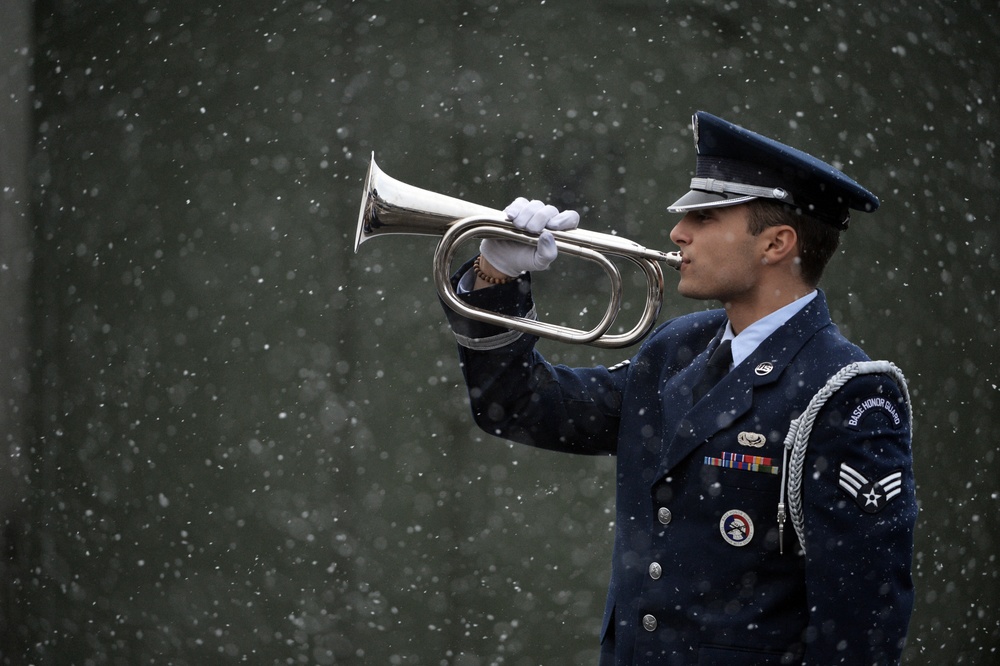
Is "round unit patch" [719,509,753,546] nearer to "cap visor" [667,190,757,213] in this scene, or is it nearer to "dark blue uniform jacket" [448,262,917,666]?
"dark blue uniform jacket" [448,262,917,666]

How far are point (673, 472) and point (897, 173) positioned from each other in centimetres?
243

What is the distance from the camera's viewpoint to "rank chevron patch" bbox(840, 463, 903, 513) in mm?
1966

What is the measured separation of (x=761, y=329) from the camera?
90.4 inches

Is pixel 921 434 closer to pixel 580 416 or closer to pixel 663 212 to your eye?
pixel 663 212

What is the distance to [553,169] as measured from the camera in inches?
162

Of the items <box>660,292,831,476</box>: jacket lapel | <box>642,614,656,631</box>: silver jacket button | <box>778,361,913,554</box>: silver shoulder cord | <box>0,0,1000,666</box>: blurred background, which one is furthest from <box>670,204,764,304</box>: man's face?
<box>0,0,1000,666</box>: blurred background

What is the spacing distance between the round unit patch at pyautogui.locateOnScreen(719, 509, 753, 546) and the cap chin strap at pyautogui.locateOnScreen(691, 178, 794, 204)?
0.64 m

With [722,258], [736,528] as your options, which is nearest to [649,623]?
[736,528]

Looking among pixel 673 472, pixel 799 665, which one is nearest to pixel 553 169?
pixel 673 472

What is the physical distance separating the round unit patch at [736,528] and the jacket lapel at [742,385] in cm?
15

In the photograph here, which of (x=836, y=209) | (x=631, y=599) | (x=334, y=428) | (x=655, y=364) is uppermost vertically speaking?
(x=836, y=209)

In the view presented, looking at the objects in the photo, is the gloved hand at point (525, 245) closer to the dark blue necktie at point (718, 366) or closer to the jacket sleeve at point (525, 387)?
the jacket sleeve at point (525, 387)

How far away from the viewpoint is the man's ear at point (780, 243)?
2.28 meters

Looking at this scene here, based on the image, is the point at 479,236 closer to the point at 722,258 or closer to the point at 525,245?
the point at 525,245
